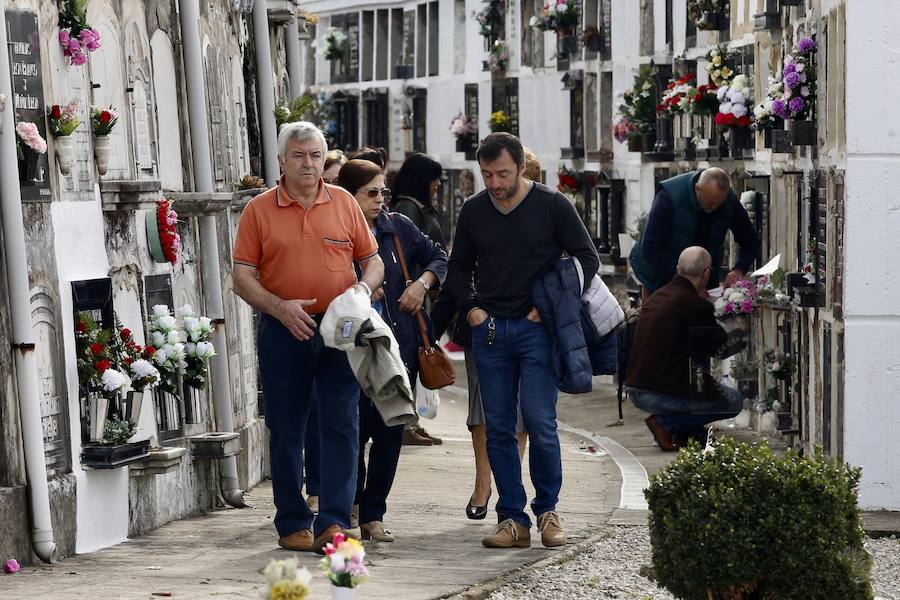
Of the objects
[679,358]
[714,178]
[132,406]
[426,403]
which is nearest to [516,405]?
[132,406]

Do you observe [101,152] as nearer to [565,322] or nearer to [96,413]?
[96,413]

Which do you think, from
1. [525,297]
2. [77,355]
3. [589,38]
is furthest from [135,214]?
[589,38]

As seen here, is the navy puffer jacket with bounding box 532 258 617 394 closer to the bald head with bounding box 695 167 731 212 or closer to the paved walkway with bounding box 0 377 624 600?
the paved walkway with bounding box 0 377 624 600

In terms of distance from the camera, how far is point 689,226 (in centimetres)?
1750

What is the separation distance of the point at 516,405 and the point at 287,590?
4059 mm

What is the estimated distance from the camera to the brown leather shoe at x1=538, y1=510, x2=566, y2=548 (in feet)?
36.3

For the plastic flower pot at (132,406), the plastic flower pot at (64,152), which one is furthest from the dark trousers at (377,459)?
the plastic flower pot at (64,152)

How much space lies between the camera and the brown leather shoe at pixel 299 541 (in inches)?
412

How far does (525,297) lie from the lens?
11.0 m

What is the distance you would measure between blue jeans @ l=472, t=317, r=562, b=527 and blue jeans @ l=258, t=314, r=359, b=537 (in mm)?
934

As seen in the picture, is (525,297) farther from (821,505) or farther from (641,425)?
(641,425)

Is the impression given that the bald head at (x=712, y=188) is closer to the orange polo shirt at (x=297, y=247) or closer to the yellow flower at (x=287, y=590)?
the orange polo shirt at (x=297, y=247)

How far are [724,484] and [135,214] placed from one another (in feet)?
15.6

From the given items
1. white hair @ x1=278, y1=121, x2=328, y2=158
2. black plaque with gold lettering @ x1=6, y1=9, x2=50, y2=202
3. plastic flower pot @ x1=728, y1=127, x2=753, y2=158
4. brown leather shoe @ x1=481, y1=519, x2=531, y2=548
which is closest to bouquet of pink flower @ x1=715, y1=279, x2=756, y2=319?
plastic flower pot @ x1=728, y1=127, x2=753, y2=158
